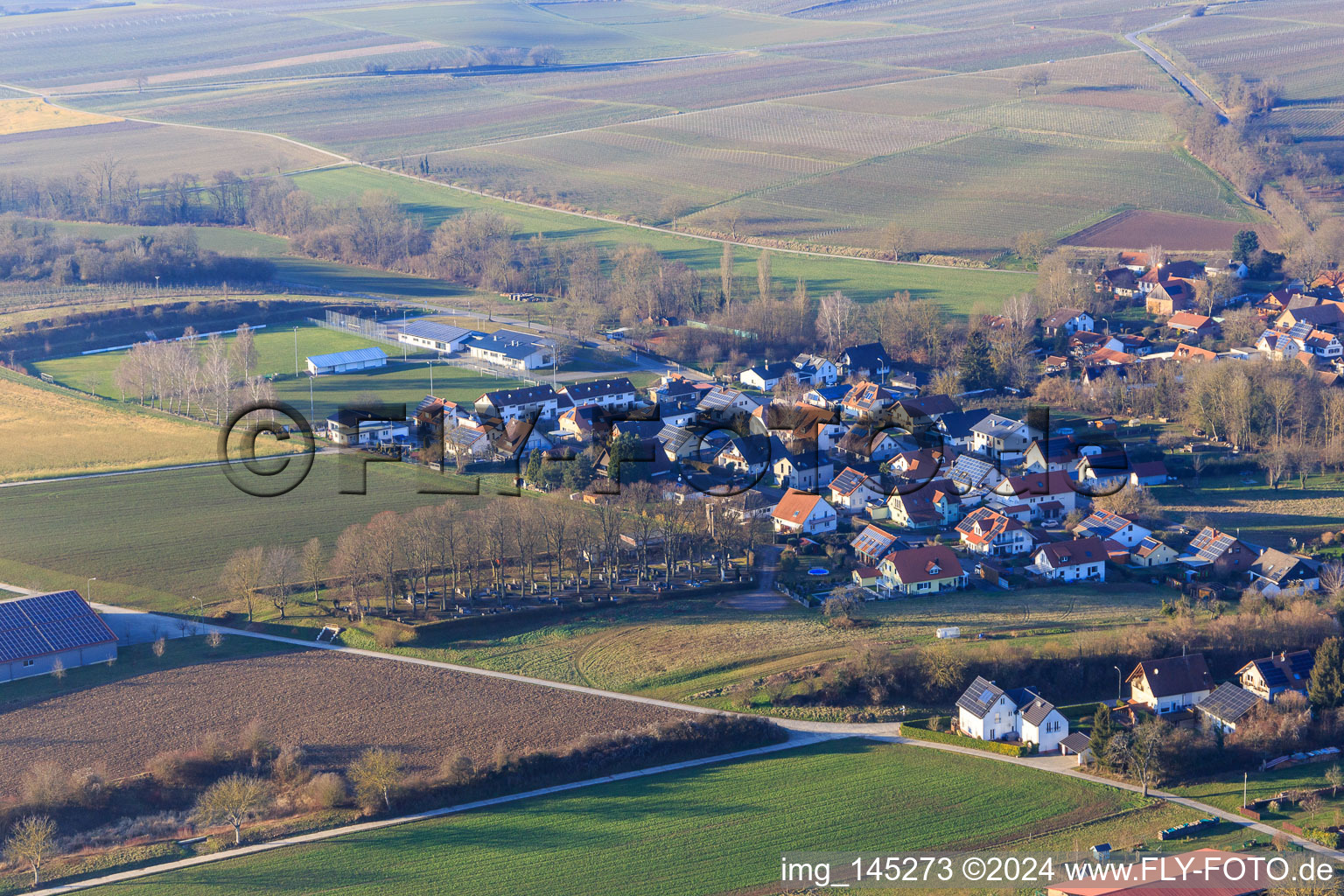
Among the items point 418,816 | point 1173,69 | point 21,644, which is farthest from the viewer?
point 1173,69

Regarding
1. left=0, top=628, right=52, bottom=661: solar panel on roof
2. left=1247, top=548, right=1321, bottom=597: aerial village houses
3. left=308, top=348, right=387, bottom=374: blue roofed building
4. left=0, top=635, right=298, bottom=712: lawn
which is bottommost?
left=0, top=635, right=298, bottom=712: lawn

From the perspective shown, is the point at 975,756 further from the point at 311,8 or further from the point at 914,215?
the point at 311,8

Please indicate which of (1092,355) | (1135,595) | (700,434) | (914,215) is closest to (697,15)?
(914,215)

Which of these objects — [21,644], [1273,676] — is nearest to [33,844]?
[21,644]

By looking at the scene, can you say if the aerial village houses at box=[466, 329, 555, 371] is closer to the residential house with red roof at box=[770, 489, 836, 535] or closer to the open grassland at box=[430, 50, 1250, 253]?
the residential house with red roof at box=[770, 489, 836, 535]

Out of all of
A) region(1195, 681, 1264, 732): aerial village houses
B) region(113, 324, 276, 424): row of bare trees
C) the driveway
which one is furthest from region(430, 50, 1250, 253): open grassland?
region(1195, 681, 1264, 732): aerial village houses

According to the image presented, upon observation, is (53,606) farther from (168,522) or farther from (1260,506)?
(1260,506)
